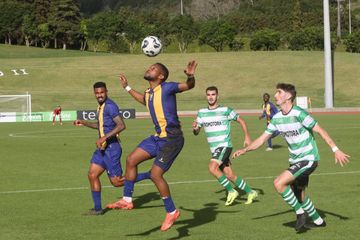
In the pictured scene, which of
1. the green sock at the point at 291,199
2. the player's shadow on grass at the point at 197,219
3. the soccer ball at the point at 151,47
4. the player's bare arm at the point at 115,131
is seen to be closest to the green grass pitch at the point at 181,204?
the player's shadow on grass at the point at 197,219

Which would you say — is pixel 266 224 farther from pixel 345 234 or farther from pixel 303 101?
pixel 303 101

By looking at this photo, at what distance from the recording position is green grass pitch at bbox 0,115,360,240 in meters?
10.2

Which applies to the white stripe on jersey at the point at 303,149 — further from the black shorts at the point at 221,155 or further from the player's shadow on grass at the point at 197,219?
the black shorts at the point at 221,155

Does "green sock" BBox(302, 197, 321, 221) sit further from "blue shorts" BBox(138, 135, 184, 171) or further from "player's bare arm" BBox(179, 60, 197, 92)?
"player's bare arm" BBox(179, 60, 197, 92)

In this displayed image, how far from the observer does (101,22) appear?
150000 mm

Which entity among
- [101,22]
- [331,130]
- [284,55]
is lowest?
[331,130]

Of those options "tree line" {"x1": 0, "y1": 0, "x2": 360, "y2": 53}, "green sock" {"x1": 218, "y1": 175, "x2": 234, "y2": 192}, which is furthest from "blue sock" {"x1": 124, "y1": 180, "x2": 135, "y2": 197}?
"tree line" {"x1": 0, "y1": 0, "x2": 360, "y2": 53}

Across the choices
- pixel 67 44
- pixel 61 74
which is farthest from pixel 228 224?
pixel 67 44

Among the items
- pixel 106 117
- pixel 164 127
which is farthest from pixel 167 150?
pixel 106 117

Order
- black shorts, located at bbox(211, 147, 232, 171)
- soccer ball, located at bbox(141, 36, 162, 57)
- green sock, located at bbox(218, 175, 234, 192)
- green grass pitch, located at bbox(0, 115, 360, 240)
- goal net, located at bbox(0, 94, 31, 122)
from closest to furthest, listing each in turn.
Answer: green grass pitch, located at bbox(0, 115, 360, 240)
green sock, located at bbox(218, 175, 234, 192)
black shorts, located at bbox(211, 147, 232, 171)
soccer ball, located at bbox(141, 36, 162, 57)
goal net, located at bbox(0, 94, 31, 122)

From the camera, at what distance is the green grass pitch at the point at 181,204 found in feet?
33.6

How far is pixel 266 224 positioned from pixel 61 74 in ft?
272

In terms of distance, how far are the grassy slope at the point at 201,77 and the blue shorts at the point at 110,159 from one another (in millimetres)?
59083

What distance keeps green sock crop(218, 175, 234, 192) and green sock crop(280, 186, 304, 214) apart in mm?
2871
